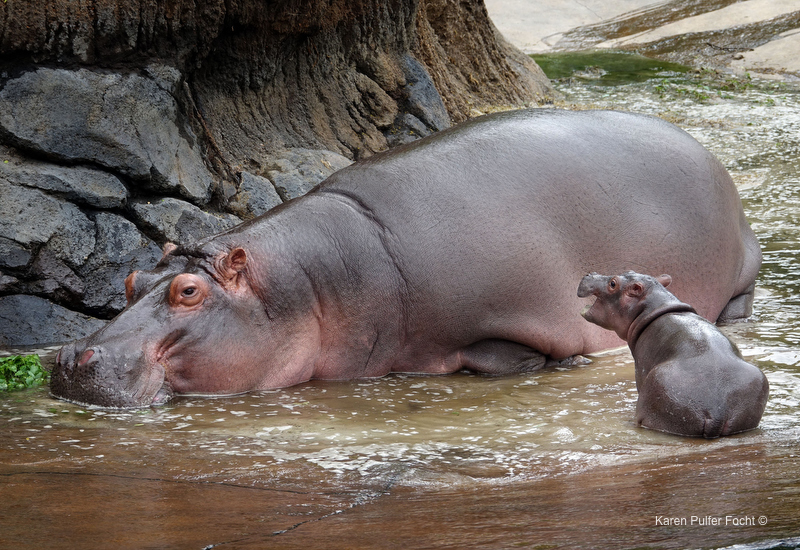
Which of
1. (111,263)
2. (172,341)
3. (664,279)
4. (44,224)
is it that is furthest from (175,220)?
(664,279)

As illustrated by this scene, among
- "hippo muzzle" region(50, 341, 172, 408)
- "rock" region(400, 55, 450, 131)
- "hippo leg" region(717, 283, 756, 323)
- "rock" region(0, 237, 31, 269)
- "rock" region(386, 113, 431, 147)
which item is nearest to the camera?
"hippo muzzle" region(50, 341, 172, 408)

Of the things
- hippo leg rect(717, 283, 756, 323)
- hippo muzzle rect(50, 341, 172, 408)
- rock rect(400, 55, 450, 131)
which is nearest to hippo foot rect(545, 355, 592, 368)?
hippo leg rect(717, 283, 756, 323)

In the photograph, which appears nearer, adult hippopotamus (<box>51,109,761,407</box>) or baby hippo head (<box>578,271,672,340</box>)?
baby hippo head (<box>578,271,672,340</box>)

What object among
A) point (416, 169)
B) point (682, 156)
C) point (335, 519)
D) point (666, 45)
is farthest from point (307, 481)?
point (666, 45)

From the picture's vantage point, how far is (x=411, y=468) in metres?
3.16

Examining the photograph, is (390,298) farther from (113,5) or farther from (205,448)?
(113,5)

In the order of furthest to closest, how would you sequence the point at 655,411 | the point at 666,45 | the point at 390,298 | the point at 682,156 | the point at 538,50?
the point at 538,50, the point at 666,45, the point at 682,156, the point at 390,298, the point at 655,411

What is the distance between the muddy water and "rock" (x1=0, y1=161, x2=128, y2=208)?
1.01m

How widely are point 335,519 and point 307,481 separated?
1.72 ft

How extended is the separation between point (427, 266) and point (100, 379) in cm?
159

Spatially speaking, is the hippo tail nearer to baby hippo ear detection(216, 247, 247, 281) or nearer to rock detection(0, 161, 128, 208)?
baby hippo ear detection(216, 247, 247, 281)

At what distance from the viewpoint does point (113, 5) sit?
18.4 feet

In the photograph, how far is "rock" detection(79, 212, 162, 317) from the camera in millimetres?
5469

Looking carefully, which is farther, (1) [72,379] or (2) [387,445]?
(1) [72,379]
